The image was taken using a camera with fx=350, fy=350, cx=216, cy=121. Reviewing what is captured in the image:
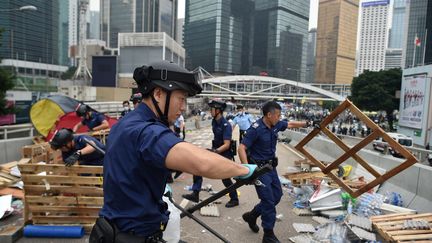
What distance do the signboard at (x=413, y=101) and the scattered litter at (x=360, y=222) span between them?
2890 centimetres

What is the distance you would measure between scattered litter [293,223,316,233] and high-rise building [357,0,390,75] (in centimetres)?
20416

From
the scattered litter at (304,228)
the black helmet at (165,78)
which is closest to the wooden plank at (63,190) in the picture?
the scattered litter at (304,228)

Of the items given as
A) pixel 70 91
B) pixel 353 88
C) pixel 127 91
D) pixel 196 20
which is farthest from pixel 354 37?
pixel 70 91

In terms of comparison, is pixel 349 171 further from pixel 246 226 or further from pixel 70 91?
pixel 70 91

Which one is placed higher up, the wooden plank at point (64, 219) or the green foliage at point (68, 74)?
the green foliage at point (68, 74)

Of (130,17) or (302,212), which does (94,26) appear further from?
(302,212)

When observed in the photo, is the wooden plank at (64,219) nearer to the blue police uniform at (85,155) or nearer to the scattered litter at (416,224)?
the blue police uniform at (85,155)

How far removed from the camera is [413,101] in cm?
3225

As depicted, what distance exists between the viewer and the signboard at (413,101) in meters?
30.5

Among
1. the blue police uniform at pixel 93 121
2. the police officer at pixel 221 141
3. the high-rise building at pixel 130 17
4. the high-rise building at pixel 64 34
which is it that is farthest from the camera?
the high-rise building at pixel 130 17

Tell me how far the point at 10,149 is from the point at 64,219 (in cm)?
561

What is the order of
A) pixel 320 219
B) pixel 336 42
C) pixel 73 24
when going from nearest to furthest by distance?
pixel 320 219 → pixel 73 24 → pixel 336 42

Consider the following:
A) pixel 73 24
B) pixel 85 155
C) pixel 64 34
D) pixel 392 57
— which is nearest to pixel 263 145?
pixel 85 155

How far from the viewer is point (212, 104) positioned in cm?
708
